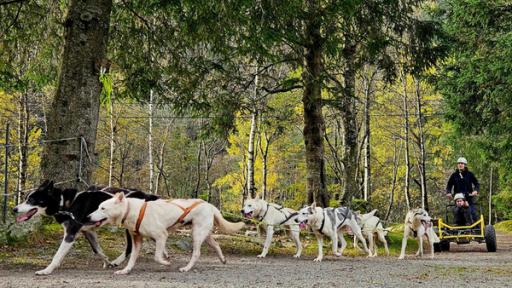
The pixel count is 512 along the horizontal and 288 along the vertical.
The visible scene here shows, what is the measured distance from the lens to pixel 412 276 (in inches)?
294

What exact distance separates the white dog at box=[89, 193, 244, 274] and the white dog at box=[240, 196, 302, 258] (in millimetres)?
2685

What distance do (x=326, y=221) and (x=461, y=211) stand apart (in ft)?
17.4

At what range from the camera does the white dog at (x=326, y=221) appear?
10.4 metres

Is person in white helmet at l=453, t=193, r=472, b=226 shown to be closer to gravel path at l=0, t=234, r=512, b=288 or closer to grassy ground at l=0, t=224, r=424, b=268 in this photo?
grassy ground at l=0, t=224, r=424, b=268

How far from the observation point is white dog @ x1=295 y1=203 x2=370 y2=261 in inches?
411

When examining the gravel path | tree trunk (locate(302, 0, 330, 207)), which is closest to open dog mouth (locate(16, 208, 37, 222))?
the gravel path

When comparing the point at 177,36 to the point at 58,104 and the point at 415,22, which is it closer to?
the point at 58,104

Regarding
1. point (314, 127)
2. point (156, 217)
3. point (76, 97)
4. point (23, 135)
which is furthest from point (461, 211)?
point (23, 135)

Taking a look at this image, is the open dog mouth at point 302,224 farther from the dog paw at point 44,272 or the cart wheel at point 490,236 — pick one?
the cart wheel at point 490,236

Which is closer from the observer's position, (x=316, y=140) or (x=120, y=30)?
(x=120, y=30)

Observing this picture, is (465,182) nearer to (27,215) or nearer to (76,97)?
(76,97)

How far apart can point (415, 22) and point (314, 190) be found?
5.56 meters

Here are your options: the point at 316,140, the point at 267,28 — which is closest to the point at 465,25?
the point at 316,140

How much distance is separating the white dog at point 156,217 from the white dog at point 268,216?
106 inches
